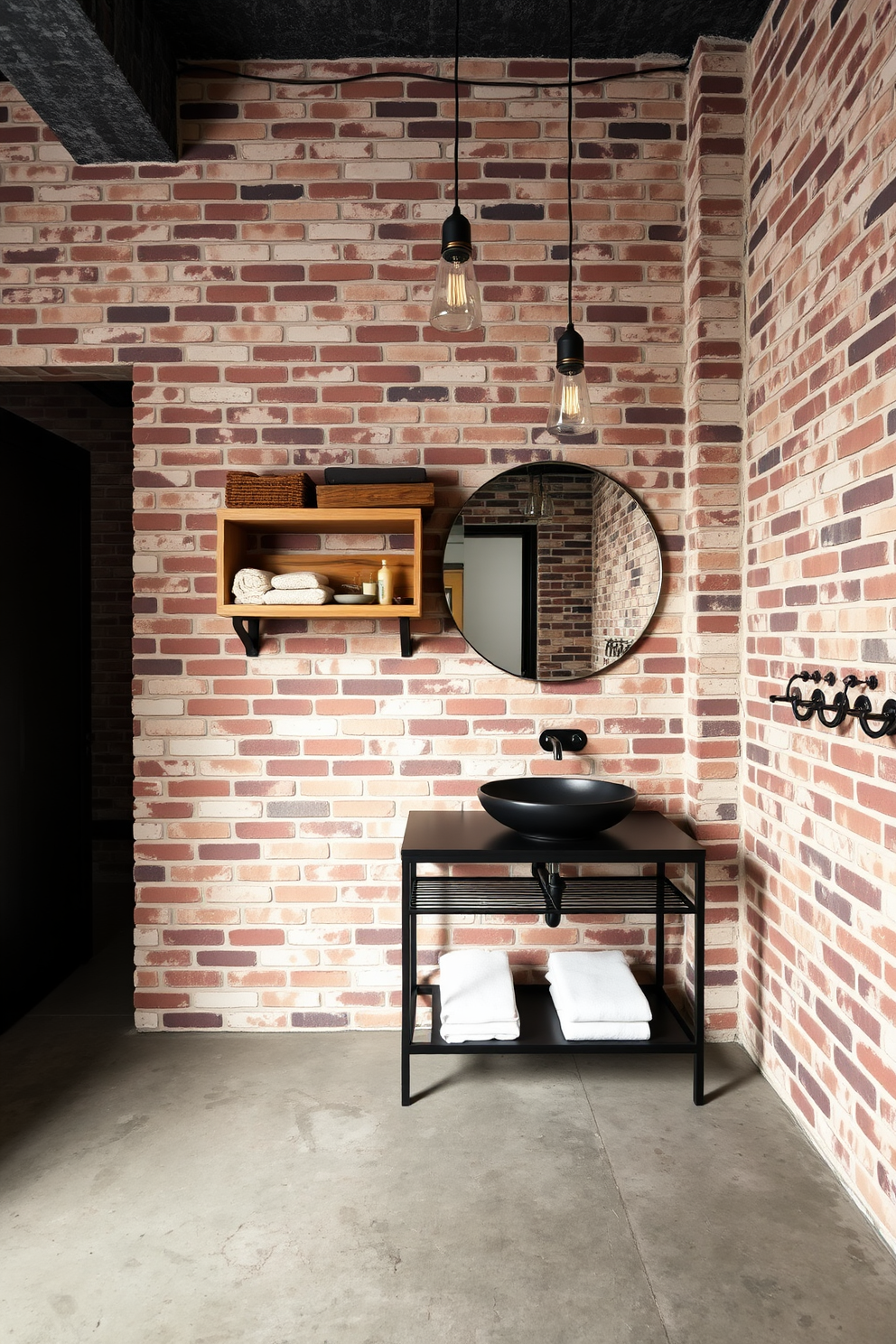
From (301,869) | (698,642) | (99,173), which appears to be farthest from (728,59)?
(301,869)

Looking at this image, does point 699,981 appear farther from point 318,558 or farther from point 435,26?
point 435,26

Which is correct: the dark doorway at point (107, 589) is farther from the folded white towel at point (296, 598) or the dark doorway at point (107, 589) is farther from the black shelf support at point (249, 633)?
the folded white towel at point (296, 598)

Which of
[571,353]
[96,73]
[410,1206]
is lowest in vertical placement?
[410,1206]

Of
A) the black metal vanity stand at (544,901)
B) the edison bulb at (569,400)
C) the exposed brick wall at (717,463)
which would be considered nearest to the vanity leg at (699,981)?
the black metal vanity stand at (544,901)

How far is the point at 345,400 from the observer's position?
108 inches

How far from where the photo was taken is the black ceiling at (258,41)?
7.54 feet

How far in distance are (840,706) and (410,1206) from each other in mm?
1504

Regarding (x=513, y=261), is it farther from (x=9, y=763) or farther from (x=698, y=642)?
(x=9, y=763)

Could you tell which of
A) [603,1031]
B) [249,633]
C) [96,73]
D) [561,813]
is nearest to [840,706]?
[561,813]

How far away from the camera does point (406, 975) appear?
231 cm

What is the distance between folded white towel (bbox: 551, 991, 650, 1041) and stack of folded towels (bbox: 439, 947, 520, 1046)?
0.15 metres

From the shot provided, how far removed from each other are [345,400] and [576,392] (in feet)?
3.35

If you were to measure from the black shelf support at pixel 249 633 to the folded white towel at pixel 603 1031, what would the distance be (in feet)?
4.84

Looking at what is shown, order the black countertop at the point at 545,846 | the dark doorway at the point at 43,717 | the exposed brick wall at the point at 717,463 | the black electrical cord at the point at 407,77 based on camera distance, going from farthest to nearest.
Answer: the dark doorway at the point at 43,717, the black electrical cord at the point at 407,77, the exposed brick wall at the point at 717,463, the black countertop at the point at 545,846
